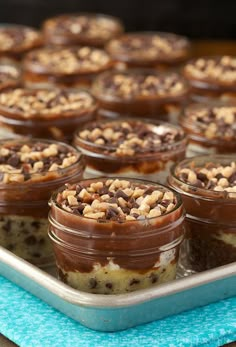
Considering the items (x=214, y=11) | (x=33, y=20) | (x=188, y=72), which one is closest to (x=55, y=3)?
(x=33, y=20)

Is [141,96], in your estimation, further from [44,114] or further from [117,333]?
[117,333]

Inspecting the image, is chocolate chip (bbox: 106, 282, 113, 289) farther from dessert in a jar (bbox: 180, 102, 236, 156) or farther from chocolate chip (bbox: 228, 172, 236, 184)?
dessert in a jar (bbox: 180, 102, 236, 156)

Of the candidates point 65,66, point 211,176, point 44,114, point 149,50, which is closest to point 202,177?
point 211,176

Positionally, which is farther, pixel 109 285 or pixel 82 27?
pixel 82 27

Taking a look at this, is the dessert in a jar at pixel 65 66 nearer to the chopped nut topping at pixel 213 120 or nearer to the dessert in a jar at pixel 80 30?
the dessert in a jar at pixel 80 30

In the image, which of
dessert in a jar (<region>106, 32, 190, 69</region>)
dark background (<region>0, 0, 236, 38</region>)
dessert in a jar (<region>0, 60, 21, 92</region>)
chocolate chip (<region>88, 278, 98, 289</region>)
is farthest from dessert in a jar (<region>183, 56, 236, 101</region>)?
chocolate chip (<region>88, 278, 98, 289</region>)
